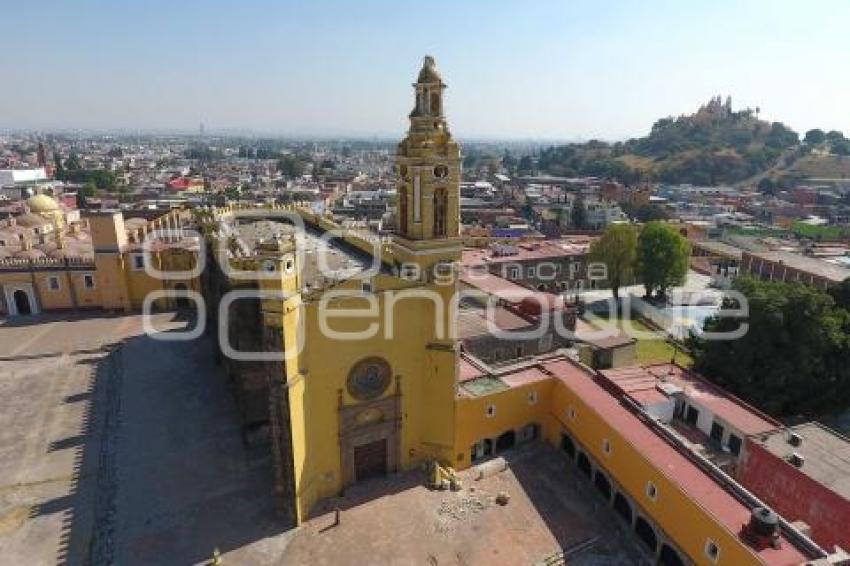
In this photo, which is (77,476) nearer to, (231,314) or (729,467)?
(231,314)

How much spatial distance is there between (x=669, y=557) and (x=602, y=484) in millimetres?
3720

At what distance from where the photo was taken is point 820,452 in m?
19.6

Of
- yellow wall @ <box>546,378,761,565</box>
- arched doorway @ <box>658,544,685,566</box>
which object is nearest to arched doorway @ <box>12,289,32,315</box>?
yellow wall @ <box>546,378,761,565</box>

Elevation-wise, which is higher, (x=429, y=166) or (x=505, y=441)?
(x=429, y=166)

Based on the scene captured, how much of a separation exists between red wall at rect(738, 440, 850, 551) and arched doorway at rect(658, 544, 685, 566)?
16.4ft

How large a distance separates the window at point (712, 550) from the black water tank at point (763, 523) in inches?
49.7

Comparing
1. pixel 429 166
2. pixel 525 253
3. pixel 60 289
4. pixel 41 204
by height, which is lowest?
pixel 525 253

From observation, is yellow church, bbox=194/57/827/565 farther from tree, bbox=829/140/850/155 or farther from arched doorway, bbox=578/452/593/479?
tree, bbox=829/140/850/155

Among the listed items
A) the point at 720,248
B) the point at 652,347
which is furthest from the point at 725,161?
the point at 652,347

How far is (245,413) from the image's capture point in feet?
74.2

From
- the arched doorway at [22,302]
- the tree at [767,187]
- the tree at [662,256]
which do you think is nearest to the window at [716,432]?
the tree at [662,256]

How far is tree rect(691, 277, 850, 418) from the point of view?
27.3 meters

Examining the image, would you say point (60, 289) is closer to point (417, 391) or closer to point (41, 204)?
point (41, 204)

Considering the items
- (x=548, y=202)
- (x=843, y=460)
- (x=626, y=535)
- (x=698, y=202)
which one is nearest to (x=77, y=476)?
(x=626, y=535)
